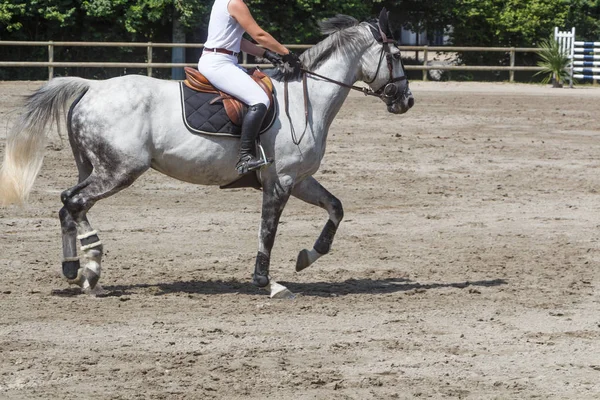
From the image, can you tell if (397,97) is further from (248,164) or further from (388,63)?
(248,164)

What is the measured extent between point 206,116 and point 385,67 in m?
1.78

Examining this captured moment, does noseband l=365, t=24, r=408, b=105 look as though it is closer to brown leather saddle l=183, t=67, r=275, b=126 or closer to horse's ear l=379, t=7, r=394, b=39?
horse's ear l=379, t=7, r=394, b=39

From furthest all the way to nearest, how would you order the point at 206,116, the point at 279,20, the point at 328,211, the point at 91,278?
the point at 279,20 < the point at 328,211 < the point at 206,116 < the point at 91,278

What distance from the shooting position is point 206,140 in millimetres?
9258

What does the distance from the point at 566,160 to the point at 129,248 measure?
29.2 feet

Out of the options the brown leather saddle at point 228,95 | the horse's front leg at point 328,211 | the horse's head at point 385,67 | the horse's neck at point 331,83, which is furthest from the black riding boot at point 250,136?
the horse's head at point 385,67

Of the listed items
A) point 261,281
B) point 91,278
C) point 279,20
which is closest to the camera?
point 91,278

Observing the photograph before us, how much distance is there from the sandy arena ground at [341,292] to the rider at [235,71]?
1.35 metres

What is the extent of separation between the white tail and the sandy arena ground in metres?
0.91

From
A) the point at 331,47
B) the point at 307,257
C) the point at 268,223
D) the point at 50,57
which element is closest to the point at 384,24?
the point at 331,47

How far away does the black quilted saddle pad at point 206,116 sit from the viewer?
9203 mm

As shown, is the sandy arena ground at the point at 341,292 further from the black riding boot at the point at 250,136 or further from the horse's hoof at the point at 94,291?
the black riding boot at the point at 250,136

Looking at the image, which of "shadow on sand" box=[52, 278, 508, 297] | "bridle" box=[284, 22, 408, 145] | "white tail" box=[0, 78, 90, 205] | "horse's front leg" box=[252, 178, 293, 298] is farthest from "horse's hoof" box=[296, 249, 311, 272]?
"white tail" box=[0, 78, 90, 205]

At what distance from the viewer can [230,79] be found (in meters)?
9.19
